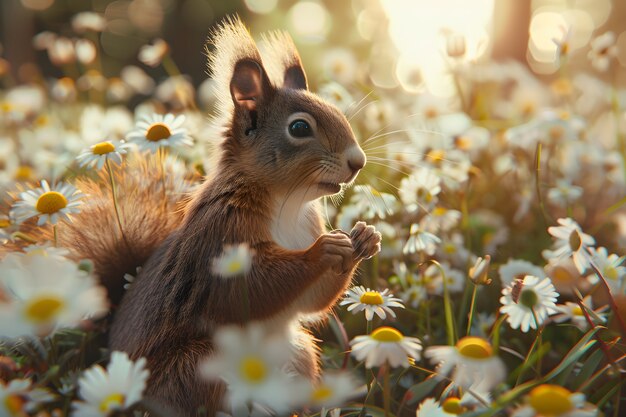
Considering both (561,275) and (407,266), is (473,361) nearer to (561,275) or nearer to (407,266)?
(561,275)

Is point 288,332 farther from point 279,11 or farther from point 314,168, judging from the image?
point 279,11

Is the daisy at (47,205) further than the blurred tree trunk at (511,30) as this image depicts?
No

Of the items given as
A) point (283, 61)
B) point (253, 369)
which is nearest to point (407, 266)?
point (283, 61)

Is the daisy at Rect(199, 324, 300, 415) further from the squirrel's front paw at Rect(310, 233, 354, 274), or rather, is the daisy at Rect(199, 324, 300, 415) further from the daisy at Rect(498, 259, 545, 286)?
the daisy at Rect(498, 259, 545, 286)

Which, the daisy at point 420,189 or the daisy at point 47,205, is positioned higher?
the daisy at point 47,205

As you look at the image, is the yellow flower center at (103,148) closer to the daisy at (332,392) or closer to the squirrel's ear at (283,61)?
the squirrel's ear at (283,61)

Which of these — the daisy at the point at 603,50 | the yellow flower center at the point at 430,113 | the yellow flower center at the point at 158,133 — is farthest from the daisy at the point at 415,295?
the yellow flower center at the point at 430,113

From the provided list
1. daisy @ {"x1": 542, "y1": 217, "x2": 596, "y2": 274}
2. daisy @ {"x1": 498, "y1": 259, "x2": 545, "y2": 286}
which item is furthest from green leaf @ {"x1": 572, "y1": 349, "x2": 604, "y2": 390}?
daisy @ {"x1": 498, "y1": 259, "x2": 545, "y2": 286}
